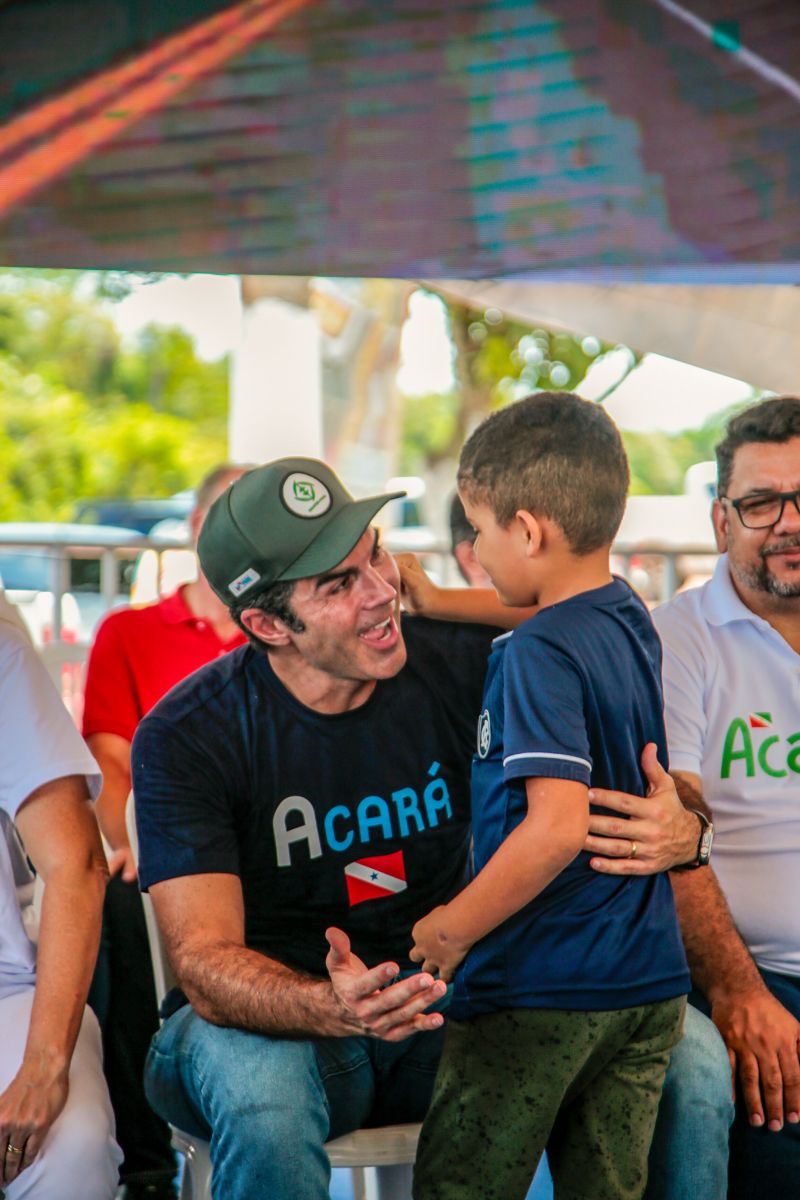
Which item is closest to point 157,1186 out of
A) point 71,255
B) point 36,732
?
point 36,732

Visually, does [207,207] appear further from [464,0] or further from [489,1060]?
[489,1060]

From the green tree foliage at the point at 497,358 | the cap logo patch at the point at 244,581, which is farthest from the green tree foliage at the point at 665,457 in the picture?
the cap logo patch at the point at 244,581

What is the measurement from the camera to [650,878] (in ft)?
6.21

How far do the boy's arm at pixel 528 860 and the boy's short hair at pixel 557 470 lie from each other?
376mm

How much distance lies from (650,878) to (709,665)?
70cm

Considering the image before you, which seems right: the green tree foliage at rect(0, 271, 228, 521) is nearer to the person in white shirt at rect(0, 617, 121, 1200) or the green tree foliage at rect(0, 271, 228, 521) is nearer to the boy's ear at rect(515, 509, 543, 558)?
the person in white shirt at rect(0, 617, 121, 1200)

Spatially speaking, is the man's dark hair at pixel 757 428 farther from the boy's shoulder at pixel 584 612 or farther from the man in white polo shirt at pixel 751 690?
the boy's shoulder at pixel 584 612

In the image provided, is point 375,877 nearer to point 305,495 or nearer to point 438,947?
point 438,947

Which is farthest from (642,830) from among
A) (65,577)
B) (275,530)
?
(65,577)

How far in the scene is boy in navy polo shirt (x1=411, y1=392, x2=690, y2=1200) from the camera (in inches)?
68.6

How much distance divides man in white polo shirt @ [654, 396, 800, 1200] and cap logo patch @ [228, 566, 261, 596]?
853 millimetres

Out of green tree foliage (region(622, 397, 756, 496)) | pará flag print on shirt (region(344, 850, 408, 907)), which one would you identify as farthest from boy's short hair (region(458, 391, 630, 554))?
green tree foliage (region(622, 397, 756, 496))

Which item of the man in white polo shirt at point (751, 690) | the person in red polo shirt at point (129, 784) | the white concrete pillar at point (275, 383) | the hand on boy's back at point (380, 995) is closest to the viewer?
the hand on boy's back at point (380, 995)

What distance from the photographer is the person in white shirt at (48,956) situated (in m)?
1.89
